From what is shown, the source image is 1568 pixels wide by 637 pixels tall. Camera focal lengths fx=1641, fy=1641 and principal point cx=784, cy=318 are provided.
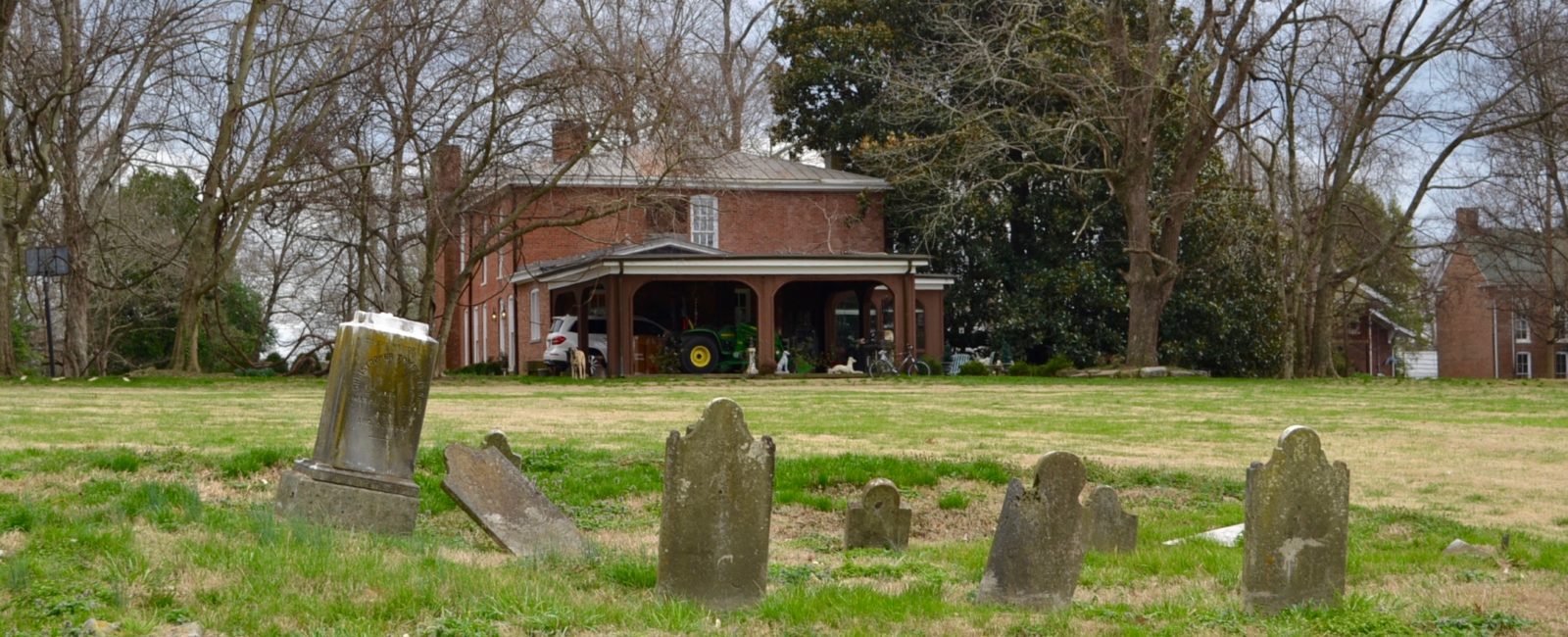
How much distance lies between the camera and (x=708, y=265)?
40875 millimetres

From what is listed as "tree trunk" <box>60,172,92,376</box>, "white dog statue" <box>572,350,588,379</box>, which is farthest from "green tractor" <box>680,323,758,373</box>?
"tree trunk" <box>60,172,92,376</box>

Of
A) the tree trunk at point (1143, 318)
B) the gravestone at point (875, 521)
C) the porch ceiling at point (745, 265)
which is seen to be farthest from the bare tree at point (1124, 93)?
the gravestone at point (875, 521)

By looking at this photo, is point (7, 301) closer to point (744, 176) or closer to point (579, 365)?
point (579, 365)

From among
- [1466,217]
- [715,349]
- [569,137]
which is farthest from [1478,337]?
[569,137]

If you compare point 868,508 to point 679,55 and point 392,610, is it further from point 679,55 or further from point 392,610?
point 679,55

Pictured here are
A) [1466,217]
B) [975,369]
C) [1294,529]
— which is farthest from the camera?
[1466,217]

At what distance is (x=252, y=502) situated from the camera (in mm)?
11180

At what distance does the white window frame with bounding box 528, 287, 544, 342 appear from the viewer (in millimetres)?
48500

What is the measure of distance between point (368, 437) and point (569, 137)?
2642 centimetres

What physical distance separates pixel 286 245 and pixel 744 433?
130ft

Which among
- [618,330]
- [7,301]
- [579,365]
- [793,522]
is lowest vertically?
[793,522]

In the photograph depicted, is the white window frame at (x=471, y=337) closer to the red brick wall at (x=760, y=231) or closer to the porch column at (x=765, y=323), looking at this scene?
the red brick wall at (x=760, y=231)

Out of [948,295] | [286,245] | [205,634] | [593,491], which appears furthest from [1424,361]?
[205,634]

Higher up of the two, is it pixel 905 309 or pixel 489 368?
pixel 905 309
